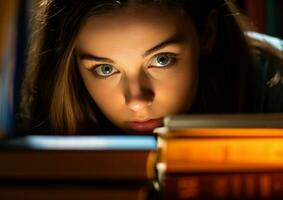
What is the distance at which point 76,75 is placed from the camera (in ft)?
2.70

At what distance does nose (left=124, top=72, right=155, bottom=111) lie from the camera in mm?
667

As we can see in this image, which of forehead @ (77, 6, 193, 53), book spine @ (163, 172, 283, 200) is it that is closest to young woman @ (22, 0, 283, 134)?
forehead @ (77, 6, 193, 53)

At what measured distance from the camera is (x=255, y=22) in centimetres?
99

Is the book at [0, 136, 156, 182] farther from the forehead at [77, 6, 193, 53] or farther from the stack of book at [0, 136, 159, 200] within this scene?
the forehead at [77, 6, 193, 53]

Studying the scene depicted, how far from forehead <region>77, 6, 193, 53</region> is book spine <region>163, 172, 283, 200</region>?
0.28m

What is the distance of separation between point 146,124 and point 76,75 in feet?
0.59

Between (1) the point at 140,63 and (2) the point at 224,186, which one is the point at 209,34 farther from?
(2) the point at 224,186


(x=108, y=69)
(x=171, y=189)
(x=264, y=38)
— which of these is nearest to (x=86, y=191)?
(x=171, y=189)

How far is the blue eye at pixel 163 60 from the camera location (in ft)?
2.35

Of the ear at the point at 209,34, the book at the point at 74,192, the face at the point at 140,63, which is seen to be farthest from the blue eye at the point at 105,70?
the book at the point at 74,192

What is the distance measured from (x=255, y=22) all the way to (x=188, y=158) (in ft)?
1.97

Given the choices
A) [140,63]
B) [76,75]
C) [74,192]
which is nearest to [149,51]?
[140,63]

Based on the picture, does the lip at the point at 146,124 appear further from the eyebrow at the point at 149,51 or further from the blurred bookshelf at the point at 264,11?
the blurred bookshelf at the point at 264,11

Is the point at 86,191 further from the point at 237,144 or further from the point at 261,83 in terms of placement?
the point at 261,83
